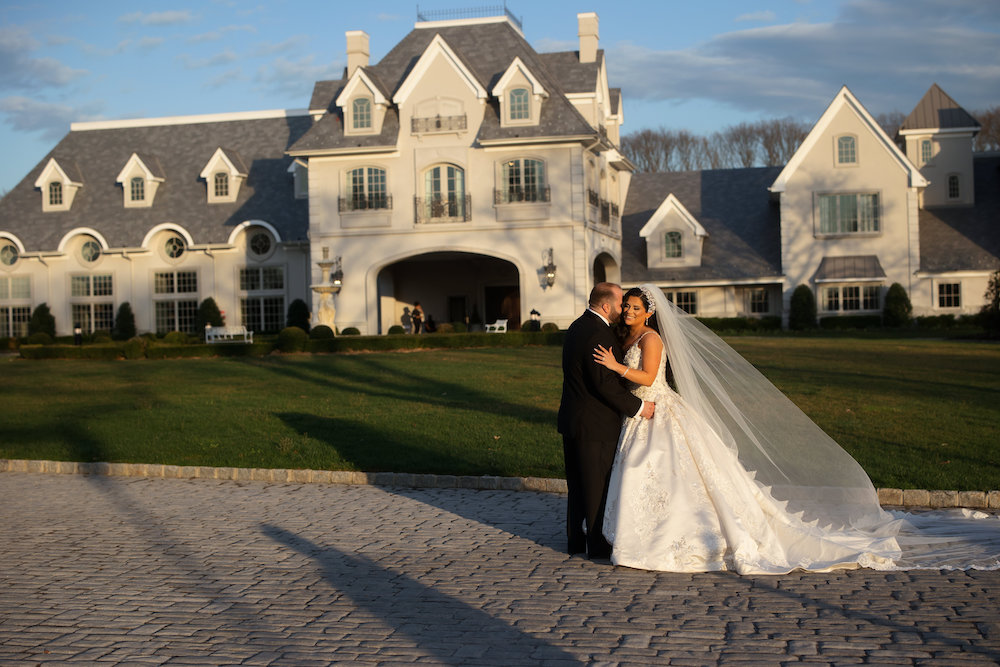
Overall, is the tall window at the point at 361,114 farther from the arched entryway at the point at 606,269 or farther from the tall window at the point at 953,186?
the tall window at the point at 953,186

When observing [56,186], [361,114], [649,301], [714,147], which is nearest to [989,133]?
[714,147]

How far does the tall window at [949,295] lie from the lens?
39.0 m

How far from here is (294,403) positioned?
661 inches

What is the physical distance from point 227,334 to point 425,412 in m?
23.9

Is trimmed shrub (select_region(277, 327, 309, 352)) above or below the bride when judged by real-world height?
above

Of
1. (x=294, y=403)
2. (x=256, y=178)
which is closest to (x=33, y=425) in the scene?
(x=294, y=403)

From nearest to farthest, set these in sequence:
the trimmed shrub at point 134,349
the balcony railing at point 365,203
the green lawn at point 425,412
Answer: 1. the green lawn at point 425,412
2. the trimmed shrub at point 134,349
3. the balcony railing at point 365,203

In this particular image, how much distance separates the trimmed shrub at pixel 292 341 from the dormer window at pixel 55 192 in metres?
20.6

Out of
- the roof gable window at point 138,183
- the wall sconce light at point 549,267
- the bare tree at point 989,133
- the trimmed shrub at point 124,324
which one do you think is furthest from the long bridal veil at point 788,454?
the bare tree at point 989,133

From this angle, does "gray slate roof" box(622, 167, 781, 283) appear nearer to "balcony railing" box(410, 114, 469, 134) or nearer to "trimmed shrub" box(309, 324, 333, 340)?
"balcony railing" box(410, 114, 469, 134)

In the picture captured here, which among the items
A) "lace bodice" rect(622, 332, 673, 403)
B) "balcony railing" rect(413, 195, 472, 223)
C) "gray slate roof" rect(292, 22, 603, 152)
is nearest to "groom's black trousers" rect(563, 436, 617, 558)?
"lace bodice" rect(622, 332, 673, 403)

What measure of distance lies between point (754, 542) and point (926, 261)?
36273 millimetres

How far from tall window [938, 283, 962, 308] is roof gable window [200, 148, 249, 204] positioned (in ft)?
97.9

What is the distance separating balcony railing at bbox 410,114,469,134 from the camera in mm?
35969
